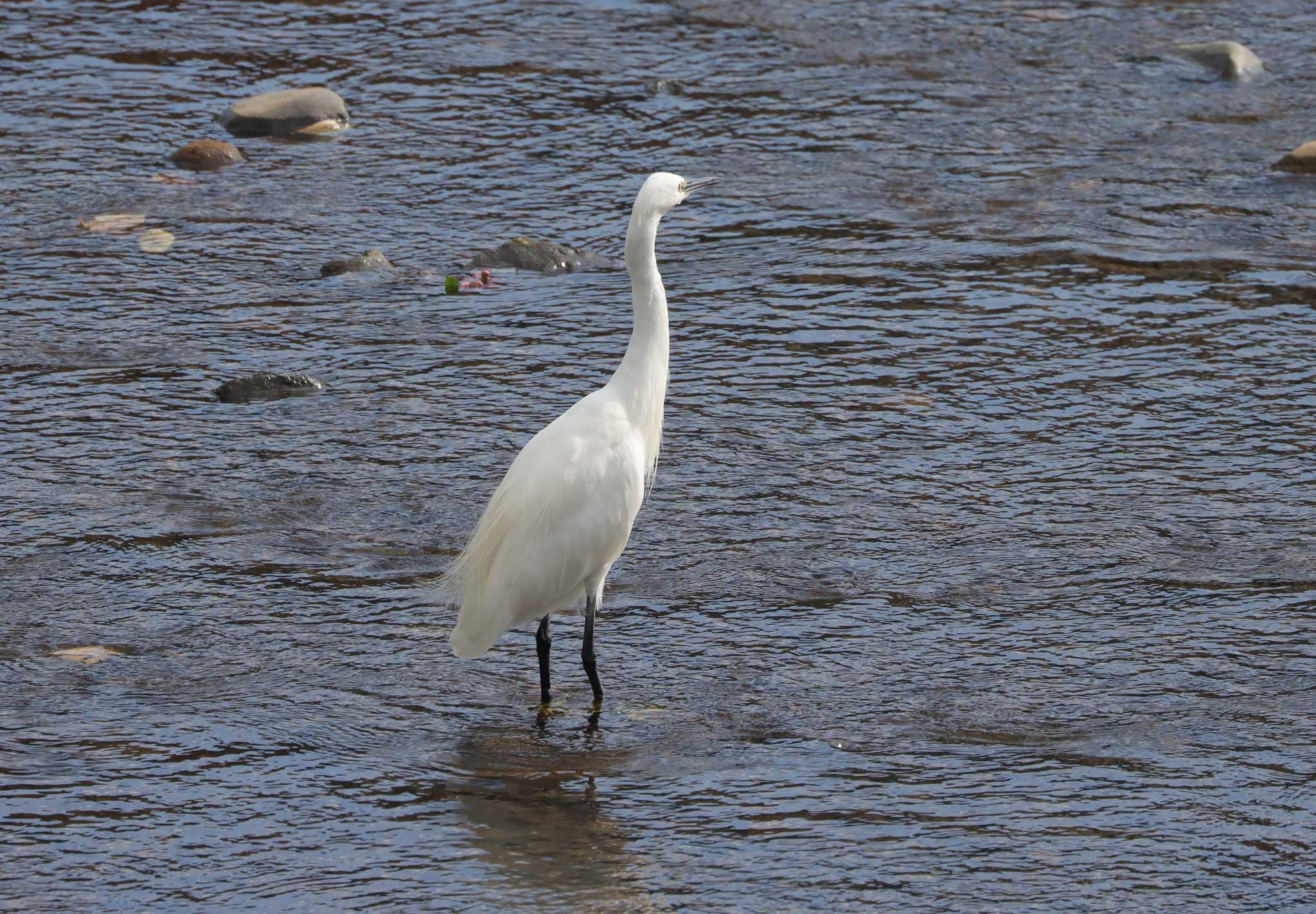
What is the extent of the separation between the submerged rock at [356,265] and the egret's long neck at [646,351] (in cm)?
313

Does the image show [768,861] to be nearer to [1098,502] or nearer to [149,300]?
[1098,502]

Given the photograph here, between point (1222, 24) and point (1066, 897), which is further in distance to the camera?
point (1222, 24)

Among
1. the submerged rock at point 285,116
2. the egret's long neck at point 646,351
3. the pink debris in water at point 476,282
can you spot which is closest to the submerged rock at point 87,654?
the egret's long neck at point 646,351

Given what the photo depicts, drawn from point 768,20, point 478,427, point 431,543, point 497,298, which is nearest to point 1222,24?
point 768,20

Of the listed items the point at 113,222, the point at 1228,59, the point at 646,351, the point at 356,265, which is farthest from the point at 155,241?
the point at 1228,59

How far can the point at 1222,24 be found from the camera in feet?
35.8

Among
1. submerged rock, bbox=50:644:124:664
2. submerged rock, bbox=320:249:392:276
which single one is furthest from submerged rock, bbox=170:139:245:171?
submerged rock, bbox=50:644:124:664

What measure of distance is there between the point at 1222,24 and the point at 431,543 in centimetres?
725

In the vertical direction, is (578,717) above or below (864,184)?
below

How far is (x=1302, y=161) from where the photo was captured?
8.84 meters

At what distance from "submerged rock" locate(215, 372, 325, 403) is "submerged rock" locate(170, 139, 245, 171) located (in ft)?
8.77

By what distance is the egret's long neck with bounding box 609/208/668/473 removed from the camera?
16.5ft

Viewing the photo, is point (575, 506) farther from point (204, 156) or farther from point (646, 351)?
point (204, 156)

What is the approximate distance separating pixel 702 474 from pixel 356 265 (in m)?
2.44
